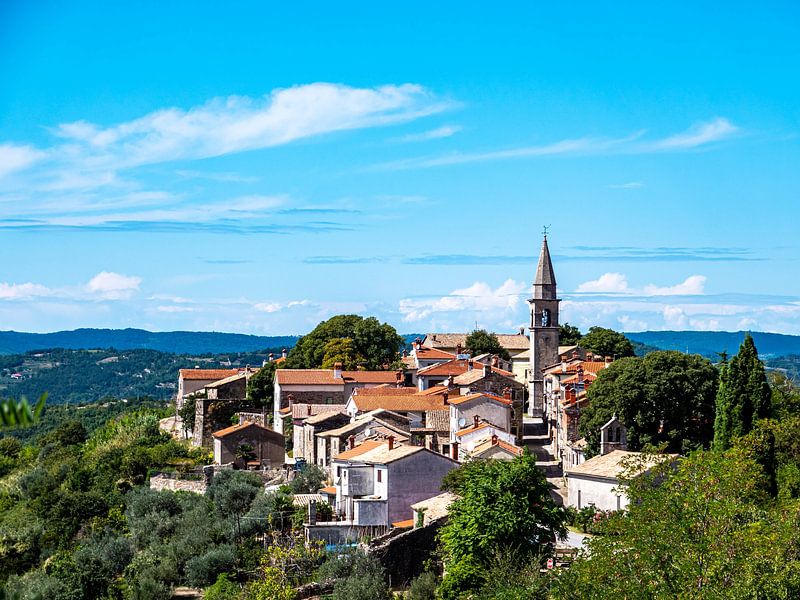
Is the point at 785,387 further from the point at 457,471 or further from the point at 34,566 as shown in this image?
the point at 34,566

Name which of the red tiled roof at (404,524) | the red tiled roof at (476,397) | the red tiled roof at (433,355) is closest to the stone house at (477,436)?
the red tiled roof at (476,397)

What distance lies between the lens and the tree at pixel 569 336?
91.4 meters

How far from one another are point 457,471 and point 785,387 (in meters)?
28.4

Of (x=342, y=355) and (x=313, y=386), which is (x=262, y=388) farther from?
(x=342, y=355)

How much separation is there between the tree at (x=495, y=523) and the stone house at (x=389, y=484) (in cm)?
481

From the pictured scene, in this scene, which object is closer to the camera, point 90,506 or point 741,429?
point 741,429

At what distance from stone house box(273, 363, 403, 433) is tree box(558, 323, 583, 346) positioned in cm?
2837

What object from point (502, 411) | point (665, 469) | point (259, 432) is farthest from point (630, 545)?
point (259, 432)

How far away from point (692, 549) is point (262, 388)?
47023mm

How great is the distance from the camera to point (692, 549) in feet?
85.3

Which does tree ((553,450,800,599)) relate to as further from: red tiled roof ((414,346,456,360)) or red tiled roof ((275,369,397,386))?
red tiled roof ((414,346,456,360))

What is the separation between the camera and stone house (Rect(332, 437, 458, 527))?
42.3 m

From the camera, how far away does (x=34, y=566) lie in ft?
163

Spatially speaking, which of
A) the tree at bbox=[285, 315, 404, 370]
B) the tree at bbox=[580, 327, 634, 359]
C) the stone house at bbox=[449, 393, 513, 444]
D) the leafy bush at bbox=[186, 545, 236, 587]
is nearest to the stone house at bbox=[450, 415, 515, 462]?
the stone house at bbox=[449, 393, 513, 444]
